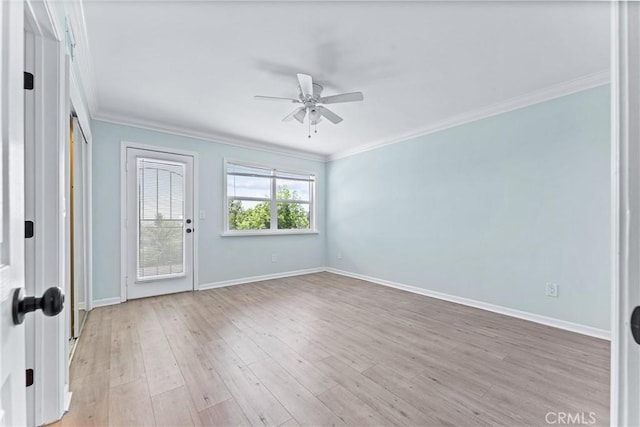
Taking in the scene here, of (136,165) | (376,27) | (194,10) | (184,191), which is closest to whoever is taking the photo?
(194,10)

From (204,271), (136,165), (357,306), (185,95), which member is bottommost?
(357,306)

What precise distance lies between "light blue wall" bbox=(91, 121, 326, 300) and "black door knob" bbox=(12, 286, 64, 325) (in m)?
3.55

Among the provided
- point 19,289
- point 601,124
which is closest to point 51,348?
point 19,289

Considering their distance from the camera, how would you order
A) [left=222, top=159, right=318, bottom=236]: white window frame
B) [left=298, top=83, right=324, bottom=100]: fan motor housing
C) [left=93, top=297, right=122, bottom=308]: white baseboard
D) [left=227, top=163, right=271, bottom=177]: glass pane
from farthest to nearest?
[left=227, top=163, right=271, bottom=177]: glass pane → [left=222, top=159, right=318, bottom=236]: white window frame → [left=93, top=297, right=122, bottom=308]: white baseboard → [left=298, top=83, right=324, bottom=100]: fan motor housing

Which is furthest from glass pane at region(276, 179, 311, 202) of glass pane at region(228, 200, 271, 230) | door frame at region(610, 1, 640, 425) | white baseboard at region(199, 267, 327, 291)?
door frame at region(610, 1, 640, 425)

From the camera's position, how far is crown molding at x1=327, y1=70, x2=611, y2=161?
101 inches

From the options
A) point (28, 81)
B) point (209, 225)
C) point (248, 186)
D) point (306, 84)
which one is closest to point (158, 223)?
point (209, 225)

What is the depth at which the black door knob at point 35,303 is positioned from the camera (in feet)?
1.78

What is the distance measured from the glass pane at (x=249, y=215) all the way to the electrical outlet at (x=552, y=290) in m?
3.94

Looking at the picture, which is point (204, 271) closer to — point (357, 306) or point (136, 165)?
point (136, 165)

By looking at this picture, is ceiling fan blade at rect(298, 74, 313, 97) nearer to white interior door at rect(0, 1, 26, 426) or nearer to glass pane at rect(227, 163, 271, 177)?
white interior door at rect(0, 1, 26, 426)

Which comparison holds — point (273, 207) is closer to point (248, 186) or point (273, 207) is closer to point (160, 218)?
point (248, 186)

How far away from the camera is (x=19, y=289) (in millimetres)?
568

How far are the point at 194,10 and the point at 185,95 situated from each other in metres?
1.34
